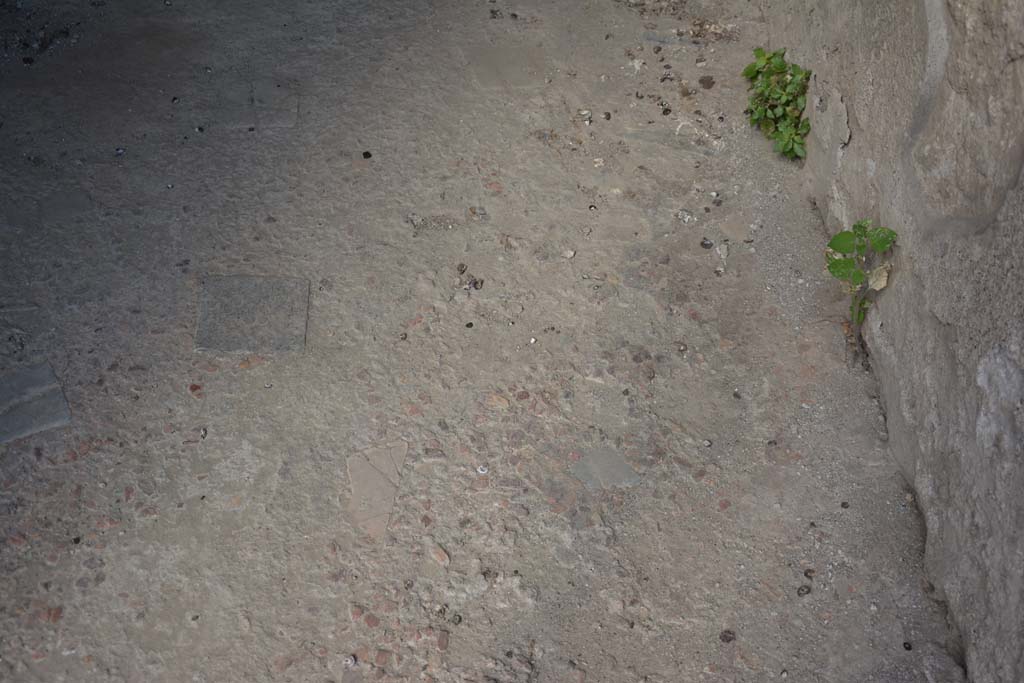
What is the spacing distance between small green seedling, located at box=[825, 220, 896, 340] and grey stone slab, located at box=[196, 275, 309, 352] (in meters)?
1.48

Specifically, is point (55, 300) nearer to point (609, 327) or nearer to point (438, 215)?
point (438, 215)

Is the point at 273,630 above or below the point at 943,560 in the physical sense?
below

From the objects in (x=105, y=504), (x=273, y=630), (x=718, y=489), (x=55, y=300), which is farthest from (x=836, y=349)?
(x=55, y=300)

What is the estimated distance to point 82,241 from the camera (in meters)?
2.77

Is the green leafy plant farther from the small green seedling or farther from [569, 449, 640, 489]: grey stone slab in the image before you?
[569, 449, 640, 489]: grey stone slab

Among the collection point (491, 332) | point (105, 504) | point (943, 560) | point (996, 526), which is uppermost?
point (996, 526)

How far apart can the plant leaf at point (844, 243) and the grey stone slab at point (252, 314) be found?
1470 mm

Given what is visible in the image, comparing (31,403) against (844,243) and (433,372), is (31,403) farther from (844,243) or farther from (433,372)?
(844,243)

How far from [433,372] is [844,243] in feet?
3.79

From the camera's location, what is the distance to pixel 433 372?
2568 millimetres

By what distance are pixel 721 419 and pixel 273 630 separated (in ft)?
4.07

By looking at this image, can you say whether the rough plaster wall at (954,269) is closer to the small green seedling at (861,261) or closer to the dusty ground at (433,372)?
the small green seedling at (861,261)

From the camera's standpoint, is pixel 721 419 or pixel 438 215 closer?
pixel 721 419

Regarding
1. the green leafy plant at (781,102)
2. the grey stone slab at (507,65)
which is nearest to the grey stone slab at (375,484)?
the grey stone slab at (507,65)
